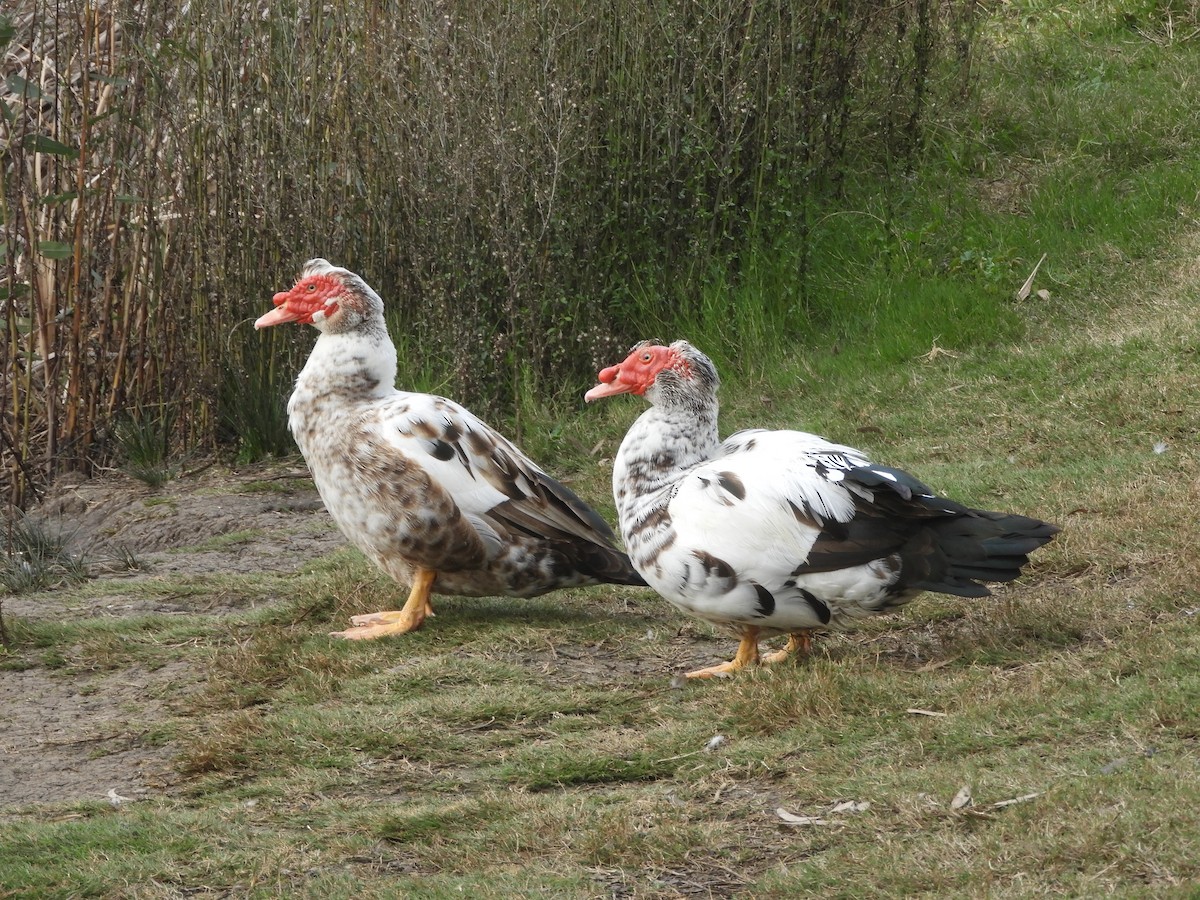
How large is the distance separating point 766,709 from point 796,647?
1.82 ft

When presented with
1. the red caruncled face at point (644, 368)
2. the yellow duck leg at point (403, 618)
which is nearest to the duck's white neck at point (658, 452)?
the red caruncled face at point (644, 368)

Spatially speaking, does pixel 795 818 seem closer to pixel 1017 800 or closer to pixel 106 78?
pixel 1017 800

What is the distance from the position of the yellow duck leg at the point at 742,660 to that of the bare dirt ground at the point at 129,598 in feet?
5.21

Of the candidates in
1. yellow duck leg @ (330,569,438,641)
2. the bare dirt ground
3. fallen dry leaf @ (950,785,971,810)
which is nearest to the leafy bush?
the bare dirt ground

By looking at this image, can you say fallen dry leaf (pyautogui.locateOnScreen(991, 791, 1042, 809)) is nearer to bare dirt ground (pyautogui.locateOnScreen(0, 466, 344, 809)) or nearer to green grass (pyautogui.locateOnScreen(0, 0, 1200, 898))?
green grass (pyautogui.locateOnScreen(0, 0, 1200, 898))

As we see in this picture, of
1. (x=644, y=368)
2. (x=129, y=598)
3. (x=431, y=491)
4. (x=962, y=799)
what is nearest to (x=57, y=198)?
(x=129, y=598)

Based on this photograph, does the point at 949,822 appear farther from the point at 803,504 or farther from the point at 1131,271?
the point at 1131,271

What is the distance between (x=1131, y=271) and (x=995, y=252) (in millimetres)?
757

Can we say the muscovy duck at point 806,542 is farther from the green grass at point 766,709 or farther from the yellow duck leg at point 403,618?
A: the yellow duck leg at point 403,618

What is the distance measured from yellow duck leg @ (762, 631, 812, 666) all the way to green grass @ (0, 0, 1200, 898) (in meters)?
0.05

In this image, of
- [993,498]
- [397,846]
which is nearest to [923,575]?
[397,846]

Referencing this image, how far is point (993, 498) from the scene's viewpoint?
621 cm

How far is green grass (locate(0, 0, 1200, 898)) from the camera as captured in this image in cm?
338

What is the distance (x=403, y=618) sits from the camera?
5.34 meters
